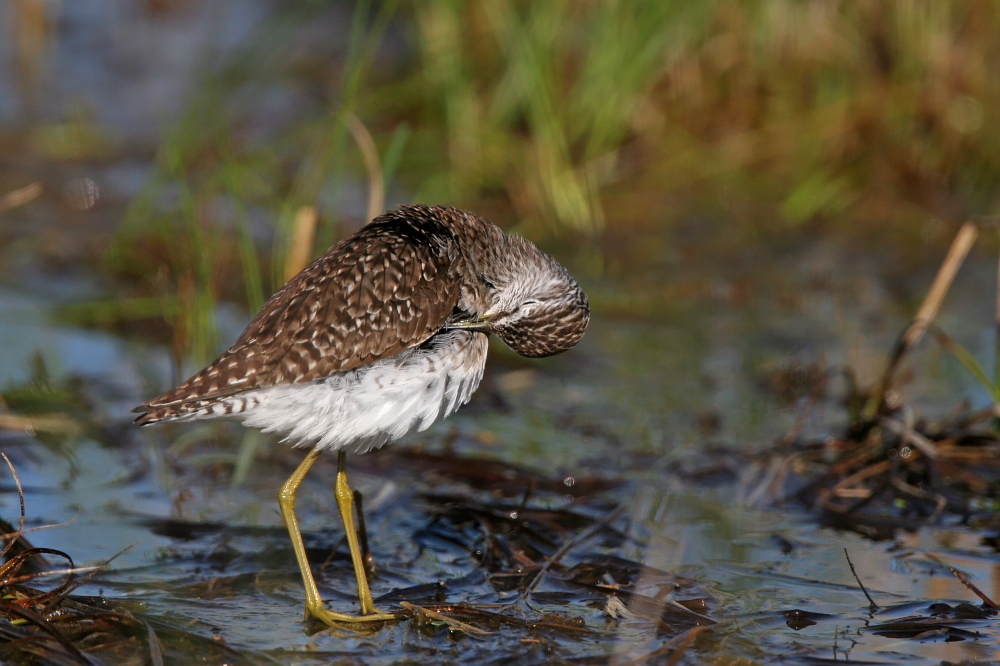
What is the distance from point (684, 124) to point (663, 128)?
0.60ft

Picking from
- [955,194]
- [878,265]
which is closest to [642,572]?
[878,265]

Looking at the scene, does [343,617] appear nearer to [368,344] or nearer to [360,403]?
[360,403]

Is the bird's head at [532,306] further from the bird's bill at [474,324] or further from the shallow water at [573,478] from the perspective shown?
the shallow water at [573,478]

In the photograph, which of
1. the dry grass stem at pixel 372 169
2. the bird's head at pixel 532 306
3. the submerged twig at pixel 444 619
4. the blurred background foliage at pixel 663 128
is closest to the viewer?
the submerged twig at pixel 444 619

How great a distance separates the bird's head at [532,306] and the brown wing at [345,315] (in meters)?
0.25

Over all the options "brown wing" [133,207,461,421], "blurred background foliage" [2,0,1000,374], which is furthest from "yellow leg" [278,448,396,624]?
"blurred background foliage" [2,0,1000,374]

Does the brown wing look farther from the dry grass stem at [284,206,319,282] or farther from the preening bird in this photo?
the dry grass stem at [284,206,319,282]

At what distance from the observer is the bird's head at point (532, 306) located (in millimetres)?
4930

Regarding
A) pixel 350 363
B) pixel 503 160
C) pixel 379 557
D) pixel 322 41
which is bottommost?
pixel 379 557

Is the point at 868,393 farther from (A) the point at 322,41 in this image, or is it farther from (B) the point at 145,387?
(A) the point at 322,41

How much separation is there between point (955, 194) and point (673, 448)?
4485mm

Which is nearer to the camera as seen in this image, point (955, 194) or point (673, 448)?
point (673, 448)

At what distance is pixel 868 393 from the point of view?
6.50m

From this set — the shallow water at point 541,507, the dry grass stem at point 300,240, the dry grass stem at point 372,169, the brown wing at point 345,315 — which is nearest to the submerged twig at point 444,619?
the shallow water at point 541,507
